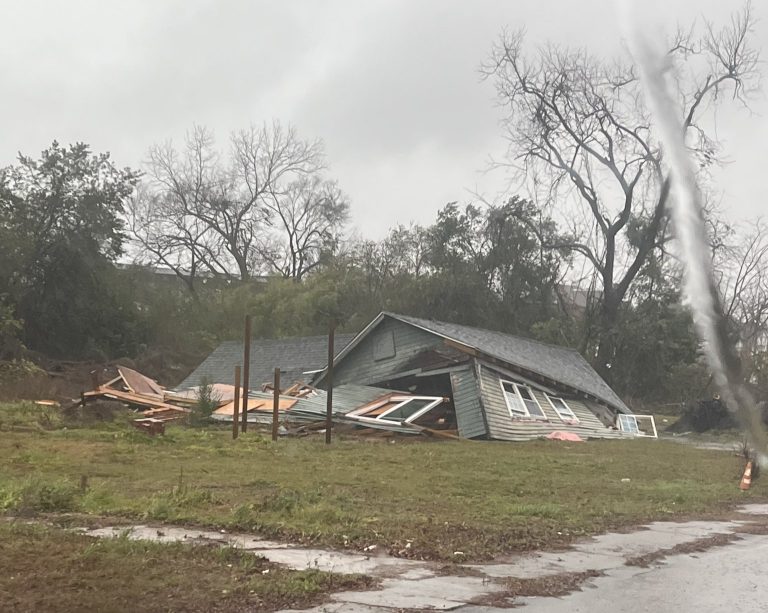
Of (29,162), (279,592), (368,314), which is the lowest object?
(279,592)

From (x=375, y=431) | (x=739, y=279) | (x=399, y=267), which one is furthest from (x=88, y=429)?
(x=399, y=267)

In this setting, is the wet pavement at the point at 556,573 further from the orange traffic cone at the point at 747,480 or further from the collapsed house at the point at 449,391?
the collapsed house at the point at 449,391

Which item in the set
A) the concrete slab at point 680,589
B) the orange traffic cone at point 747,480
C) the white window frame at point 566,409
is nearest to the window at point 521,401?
the white window frame at point 566,409

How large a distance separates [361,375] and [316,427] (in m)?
6.82

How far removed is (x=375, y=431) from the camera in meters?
24.5

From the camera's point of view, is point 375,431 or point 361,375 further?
point 361,375

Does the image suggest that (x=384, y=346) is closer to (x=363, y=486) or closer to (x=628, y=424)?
(x=628, y=424)

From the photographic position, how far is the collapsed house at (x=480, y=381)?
26031mm

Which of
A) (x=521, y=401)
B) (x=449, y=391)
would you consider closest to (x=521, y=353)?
(x=521, y=401)

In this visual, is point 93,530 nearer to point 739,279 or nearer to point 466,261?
point 739,279


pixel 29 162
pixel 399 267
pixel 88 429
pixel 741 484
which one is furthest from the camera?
pixel 399 267

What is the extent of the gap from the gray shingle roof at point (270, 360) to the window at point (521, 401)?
988cm

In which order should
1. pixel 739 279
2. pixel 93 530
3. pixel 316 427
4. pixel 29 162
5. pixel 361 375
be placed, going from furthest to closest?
1. pixel 29 162
2. pixel 361 375
3. pixel 739 279
4. pixel 316 427
5. pixel 93 530

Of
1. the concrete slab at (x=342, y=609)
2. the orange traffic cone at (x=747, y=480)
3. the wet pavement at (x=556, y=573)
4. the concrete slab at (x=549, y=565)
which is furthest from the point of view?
→ the orange traffic cone at (x=747, y=480)
